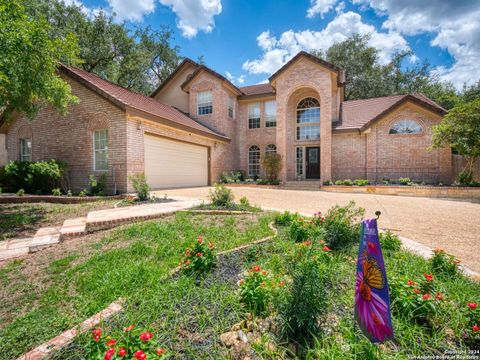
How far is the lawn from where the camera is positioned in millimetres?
5327

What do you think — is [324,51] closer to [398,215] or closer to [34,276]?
[398,215]

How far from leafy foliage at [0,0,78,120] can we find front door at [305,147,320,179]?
14.0 m

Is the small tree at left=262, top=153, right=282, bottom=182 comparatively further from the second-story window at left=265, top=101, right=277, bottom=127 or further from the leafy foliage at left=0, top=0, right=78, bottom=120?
the leafy foliage at left=0, top=0, right=78, bottom=120

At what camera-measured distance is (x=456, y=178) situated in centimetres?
1270

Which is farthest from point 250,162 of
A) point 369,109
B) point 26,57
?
point 26,57

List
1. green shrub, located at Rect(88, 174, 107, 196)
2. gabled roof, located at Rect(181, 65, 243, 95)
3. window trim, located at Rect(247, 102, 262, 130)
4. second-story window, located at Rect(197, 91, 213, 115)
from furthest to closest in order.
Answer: window trim, located at Rect(247, 102, 262, 130) < second-story window, located at Rect(197, 91, 213, 115) < gabled roof, located at Rect(181, 65, 243, 95) < green shrub, located at Rect(88, 174, 107, 196)

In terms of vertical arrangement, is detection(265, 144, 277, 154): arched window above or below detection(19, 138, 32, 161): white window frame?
above

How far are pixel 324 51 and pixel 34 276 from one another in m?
32.2

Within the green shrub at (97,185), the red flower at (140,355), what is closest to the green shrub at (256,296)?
the red flower at (140,355)

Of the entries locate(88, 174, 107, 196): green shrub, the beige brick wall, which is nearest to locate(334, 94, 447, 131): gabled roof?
the beige brick wall

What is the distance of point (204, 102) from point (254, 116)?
402cm

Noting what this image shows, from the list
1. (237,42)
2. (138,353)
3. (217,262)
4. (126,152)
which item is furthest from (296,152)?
(138,353)

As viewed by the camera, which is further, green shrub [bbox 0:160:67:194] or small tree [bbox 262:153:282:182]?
small tree [bbox 262:153:282:182]

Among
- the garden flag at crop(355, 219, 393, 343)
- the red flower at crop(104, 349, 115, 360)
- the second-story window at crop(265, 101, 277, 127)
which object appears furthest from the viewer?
the second-story window at crop(265, 101, 277, 127)
